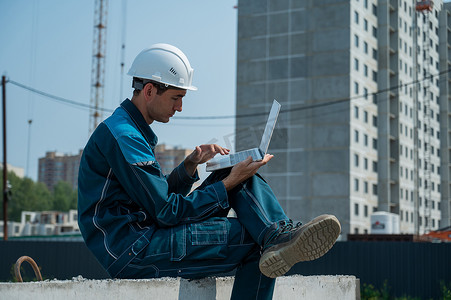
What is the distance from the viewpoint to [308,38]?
54219 millimetres

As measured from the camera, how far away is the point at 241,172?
3.35m

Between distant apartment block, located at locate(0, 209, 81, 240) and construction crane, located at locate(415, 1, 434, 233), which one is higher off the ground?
construction crane, located at locate(415, 1, 434, 233)

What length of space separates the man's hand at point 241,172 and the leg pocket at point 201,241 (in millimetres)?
203

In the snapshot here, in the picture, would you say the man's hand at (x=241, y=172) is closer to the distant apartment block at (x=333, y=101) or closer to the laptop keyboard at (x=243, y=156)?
the laptop keyboard at (x=243, y=156)

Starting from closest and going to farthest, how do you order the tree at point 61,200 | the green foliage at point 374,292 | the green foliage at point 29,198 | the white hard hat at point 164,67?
the white hard hat at point 164,67 < the green foliage at point 374,292 < the green foliage at point 29,198 < the tree at point 61,200

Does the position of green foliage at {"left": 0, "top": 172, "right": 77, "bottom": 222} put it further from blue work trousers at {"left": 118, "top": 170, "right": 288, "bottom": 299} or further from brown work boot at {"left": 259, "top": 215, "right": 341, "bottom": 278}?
brown work boot at {"left": 259, "top": 215, "right": 341, "bottom": 278}

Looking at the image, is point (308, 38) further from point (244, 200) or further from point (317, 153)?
point (244, 200)

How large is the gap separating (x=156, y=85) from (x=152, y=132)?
256 mm

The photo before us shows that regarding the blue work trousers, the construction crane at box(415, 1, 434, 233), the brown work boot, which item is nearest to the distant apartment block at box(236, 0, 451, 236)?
the construction crane at box(415, 1, 434, 233)

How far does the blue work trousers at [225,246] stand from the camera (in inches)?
129

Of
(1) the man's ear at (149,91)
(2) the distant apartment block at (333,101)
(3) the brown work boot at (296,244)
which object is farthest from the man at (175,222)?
(2) the distant apartment block at (333,101)

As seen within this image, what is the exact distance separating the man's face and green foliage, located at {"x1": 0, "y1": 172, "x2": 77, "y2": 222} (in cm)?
10334

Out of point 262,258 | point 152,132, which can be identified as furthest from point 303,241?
point 152,132

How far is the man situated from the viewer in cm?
319
